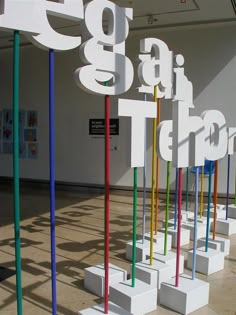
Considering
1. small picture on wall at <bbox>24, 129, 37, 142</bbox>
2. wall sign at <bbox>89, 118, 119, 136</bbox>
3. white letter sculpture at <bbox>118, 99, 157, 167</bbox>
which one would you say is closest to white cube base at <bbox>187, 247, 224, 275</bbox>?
white letter sculpture at <bbox>118, 99, 157, 167</bbox>

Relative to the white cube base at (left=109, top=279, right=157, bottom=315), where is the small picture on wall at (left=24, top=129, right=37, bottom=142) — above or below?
above

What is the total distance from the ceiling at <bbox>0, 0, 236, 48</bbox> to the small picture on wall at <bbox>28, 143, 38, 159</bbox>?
2538mm

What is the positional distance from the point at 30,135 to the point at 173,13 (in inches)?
156

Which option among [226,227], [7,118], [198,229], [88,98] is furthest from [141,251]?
[7,118]

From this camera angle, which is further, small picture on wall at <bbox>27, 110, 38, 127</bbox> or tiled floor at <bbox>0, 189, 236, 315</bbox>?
small picture on wall at <bbox>27, 110, 38, 127</bbox>

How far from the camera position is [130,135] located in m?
2.25

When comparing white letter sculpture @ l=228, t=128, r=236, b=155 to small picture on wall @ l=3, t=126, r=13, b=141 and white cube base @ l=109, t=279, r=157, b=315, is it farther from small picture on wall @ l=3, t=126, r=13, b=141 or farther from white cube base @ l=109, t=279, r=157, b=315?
small picture on wall @ l=3, t=126, r=13, b=141

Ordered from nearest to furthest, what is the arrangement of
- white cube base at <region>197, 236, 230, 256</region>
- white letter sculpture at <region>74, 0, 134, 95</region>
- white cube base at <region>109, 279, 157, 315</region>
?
white letter sculpture at <region>74, 0, 134, 95</region> < white cube base at <region>109, 279, 157, 315</region> < white cube base at <region>197, 236, 230, 256</region>

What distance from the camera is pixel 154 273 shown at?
2.78 meters

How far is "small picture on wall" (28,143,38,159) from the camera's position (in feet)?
26.1

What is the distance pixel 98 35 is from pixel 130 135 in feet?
1.98

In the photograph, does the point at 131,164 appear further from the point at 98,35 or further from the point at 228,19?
the point at 228,19

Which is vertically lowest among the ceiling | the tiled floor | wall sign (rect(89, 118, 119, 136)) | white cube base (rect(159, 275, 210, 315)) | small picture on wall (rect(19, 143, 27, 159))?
the tiled floor

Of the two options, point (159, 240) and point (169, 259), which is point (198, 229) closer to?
point (159, 240)
